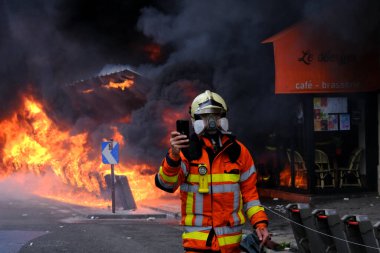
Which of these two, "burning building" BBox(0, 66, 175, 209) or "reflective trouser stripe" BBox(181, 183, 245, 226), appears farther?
"burning building" BBox(0, 66, 175, 209)

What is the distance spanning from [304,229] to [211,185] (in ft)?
8.68

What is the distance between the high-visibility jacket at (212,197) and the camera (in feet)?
15.0

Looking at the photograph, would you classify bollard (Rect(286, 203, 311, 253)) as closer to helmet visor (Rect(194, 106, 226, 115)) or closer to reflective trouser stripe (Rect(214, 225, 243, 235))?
reflective trouser stripe (Rect(214, 225, 243, 235))

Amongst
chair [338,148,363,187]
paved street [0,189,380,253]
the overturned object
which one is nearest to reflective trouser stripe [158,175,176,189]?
paved street [0,189,380,253]

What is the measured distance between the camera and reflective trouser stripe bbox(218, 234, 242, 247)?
14.9 ft

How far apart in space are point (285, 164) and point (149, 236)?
492 centimetres

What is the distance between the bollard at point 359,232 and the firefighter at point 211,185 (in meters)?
1.61

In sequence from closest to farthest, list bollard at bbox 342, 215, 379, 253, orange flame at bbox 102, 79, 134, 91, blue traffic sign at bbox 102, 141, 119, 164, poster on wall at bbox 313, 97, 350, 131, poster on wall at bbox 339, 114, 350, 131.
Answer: bollard at bbox 342, 215, 379, 253, blue traffic sign at bbox 102, 141, 119, 164, poster on wall at bbox 313, 97, 350, 131, poster on wall at bbox 339, 114, 350, 131, orange flame at bbox 102, 79, 134, 91

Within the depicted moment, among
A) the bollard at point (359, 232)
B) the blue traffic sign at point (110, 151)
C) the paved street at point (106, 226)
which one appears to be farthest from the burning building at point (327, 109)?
the bollard at point (359, 232)

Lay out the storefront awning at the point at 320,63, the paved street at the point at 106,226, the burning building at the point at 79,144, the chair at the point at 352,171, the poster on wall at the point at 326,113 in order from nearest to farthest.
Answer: the paved street at the point at 106,226, the storefront awning at the point at 320,63, the poster on wall at the point at 326,113, the chair at the point at 352,171, the burning building at the point at 79,144

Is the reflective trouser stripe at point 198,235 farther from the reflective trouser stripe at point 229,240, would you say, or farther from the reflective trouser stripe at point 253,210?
the reflective trouser stripe at point 253,210

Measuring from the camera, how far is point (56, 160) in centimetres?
1747

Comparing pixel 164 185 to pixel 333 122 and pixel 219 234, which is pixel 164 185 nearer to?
pixel 219 234

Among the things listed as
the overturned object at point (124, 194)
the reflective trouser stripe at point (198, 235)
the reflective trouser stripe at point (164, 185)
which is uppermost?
the reflective trouser stripe at point (164, 185)
